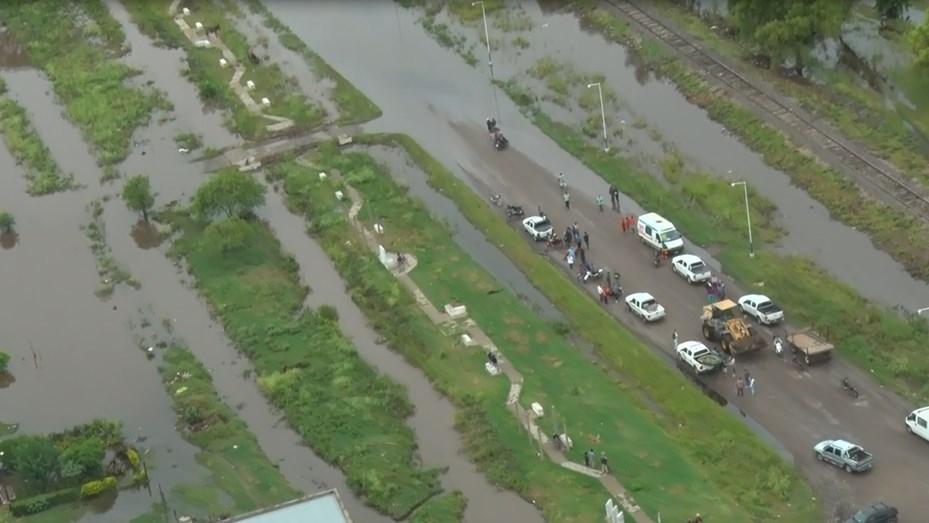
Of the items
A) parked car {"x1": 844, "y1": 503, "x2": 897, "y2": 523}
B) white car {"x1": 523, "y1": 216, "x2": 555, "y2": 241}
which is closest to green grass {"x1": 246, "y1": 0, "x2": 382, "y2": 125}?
white car {"x1": 523, "y1": 216, "x2": 555, "y2": 241}

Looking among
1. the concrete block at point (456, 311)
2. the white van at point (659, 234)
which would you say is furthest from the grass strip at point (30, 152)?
the white van at point (659, 234)

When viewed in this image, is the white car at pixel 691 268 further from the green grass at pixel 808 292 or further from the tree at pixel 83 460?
the tree at pixel 83 460

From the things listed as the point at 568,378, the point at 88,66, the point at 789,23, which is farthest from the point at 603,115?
the point at 88,66

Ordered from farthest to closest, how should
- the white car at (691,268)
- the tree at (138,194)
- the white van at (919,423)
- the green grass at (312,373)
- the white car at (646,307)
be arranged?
the tree at (138,194)
the white car at (691,268)
the white car at (646,307)
the green grass at (312,373)
the white van at (919,423)

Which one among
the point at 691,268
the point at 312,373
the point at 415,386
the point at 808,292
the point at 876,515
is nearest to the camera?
the point at 876,515

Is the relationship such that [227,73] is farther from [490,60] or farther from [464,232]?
[464,232]

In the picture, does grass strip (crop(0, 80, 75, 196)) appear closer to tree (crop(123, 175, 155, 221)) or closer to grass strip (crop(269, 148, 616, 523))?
tree (crop(123, 175, 155, 221))

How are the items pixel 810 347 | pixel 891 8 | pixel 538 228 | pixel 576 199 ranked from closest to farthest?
pixel 810 347 < pixel 538 228 < pixel 576 199 < pixel 891 8
